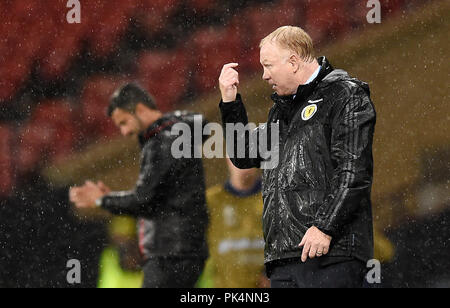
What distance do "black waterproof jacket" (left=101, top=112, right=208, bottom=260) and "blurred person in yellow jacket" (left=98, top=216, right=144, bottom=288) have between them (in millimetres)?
1779

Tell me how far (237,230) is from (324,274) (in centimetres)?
283

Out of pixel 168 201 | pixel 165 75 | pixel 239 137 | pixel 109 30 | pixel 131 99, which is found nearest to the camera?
pixel 239 137

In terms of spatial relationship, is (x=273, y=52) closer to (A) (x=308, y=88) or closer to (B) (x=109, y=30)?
(A) (x=308, y=88)

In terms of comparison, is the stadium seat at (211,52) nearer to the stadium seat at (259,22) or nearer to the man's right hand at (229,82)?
the stadium seat at (259,22)

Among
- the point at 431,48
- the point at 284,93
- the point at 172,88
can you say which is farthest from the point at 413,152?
the point at 284,93

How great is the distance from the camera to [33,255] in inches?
265

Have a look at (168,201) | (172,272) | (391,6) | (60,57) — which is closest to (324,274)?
(172,272)

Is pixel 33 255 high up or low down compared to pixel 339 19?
down

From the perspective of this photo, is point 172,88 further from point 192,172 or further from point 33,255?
point 192,172

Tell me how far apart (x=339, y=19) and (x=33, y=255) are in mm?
2793

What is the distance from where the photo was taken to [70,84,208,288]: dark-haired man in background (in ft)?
15.7

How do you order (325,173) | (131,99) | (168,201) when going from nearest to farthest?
(325,173) → (168,201) → (131,99)

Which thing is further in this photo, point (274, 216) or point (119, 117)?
point (119, 117)

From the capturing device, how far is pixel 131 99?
5402 mm
